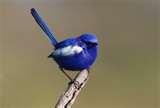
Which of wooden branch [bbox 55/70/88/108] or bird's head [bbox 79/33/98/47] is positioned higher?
bird's head [bbox 79/33/98/47]

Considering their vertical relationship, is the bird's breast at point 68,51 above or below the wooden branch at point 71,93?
above

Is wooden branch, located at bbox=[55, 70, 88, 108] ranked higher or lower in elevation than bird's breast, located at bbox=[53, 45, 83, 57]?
lower

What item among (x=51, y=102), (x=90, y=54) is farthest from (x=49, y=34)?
(x=51, y=102)

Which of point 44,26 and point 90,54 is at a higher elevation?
point 44,26

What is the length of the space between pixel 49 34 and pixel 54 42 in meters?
0.03

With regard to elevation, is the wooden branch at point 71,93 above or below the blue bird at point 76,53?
below

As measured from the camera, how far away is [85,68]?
137cm

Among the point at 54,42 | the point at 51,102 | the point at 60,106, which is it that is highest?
the point at 54,42

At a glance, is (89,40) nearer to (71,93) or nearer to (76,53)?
(76,53)

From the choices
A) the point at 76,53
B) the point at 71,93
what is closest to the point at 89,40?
the point at 76,53

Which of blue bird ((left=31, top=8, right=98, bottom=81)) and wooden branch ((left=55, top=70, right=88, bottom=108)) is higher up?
blue bird ((left=31, top=8, right=98, bottom=81))

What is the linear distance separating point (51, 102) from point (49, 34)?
1.03 m

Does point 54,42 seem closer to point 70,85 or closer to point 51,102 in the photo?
point 70,85

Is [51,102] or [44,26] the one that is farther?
[51,102]
